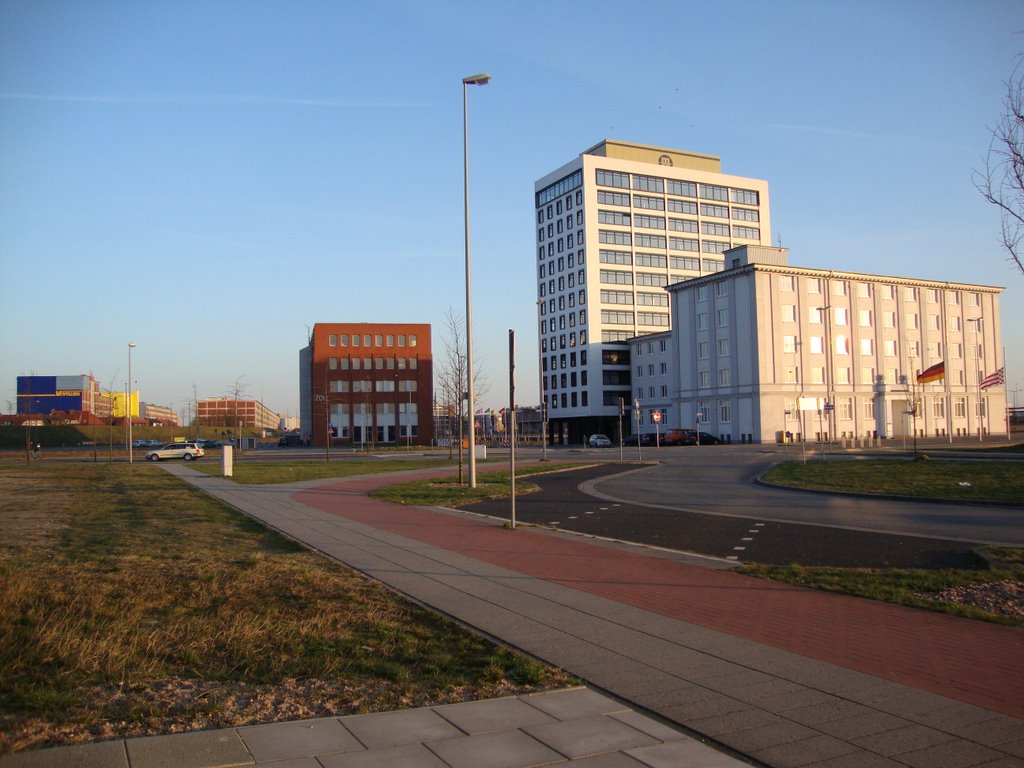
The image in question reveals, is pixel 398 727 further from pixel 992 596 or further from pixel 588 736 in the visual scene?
pixel 992 596

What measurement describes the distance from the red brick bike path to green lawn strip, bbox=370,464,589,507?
302 inches

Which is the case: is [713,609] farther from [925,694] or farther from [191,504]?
[191,504]

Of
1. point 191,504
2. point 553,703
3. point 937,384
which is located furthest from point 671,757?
point 937,384

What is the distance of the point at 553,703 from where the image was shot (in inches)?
204

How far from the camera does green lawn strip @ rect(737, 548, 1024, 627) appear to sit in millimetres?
8008

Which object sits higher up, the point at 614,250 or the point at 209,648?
the point at 614,250

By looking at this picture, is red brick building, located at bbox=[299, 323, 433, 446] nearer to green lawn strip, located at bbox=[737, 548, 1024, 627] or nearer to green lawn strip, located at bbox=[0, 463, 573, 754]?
green lawn strip, located at bbox=[0, 463, 573, 754]

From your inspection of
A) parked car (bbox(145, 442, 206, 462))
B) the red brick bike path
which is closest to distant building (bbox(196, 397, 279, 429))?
parked car (bbox(145, 442, 206, 462))

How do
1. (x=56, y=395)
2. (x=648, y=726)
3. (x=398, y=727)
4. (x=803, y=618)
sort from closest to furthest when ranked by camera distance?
(x=398, y=727) → (x=648, y=726) → (x=803, y=618) → (x=56, y=395)

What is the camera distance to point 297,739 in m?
4.49

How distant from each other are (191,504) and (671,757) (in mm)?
18503

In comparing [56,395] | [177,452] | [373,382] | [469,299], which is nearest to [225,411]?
[56,395]

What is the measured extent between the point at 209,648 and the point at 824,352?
234ft

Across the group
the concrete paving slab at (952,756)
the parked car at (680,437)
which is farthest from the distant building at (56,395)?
the concrete paving slab at (952,756)
